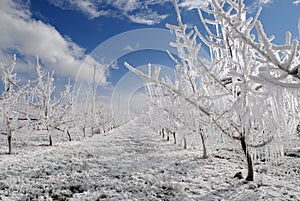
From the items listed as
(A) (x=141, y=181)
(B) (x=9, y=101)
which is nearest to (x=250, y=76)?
(A) (x=141, y=181)

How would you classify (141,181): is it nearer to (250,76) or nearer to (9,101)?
(250,76)

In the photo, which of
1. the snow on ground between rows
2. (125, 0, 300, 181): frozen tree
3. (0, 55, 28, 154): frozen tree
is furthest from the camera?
(0, 55, 28, 154): frozen tree

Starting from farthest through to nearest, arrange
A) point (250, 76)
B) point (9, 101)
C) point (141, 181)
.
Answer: point (9, 101) → point (141, 181) → point (250, 76)

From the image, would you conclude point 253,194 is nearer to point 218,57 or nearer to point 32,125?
point 218,57

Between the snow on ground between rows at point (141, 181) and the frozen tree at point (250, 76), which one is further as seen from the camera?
the snow on ground between rows at point (141, 181)

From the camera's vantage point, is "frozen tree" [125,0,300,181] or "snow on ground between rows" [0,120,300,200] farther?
"snow on ground between rows" [0,120,300,200]

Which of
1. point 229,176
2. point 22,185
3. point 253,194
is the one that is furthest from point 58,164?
point 253,194

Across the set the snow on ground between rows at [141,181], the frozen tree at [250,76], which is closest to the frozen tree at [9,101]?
the snow on ground between rows at [141,181]

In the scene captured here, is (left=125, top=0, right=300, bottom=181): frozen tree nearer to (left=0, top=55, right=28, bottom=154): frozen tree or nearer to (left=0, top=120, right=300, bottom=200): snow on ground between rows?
(left=0, top=120, right=300, bottom=200): snow on ground between rows

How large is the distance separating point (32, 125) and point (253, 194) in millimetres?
16017

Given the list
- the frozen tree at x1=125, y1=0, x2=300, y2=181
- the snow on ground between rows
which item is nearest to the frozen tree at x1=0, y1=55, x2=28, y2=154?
the snow on ground between rows

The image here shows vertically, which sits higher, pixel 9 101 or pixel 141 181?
pixel 9 101

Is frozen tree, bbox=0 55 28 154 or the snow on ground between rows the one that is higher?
frozen tree, bbox=0 55 28 154

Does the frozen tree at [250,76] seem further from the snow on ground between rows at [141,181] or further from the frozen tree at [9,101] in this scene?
the frozen tree at [9,101]
